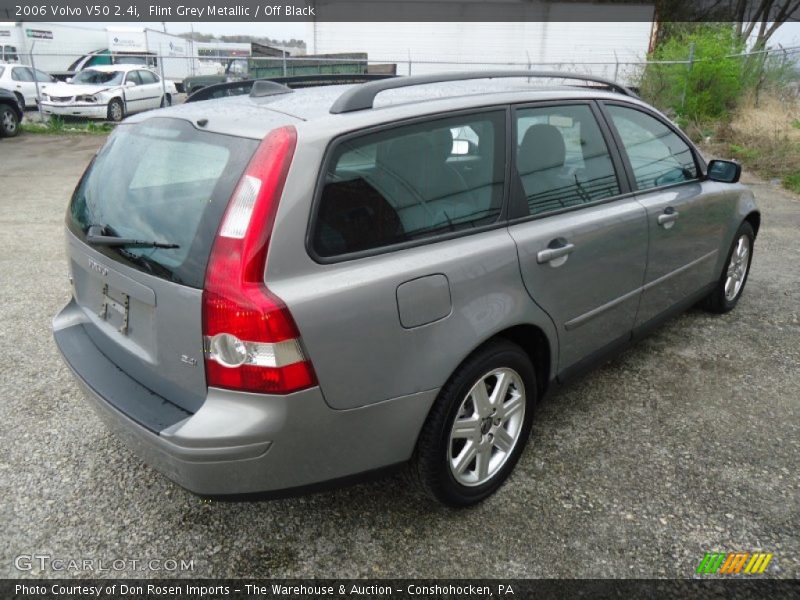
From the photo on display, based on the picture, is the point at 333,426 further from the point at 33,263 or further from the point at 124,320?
the point at 33,263

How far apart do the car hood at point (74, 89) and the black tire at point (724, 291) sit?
16306mm

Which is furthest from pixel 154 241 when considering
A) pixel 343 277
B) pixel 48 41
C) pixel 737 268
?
pixel 48 41

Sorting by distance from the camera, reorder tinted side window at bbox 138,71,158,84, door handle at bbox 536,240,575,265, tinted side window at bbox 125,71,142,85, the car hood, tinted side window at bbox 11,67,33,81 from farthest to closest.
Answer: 1. tinted side window at bbox 138,71,158,84
2. tinted side window at bbox 125,71,142,85
3. tinted side window at bbox 11,67,33,81
4. the car hood
5. door handle at bbox 536,240,575,265

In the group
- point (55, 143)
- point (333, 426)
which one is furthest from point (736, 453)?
point (55, 143)

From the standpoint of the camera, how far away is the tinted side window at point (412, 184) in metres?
1.97

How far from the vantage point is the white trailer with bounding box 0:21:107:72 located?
24188 mm

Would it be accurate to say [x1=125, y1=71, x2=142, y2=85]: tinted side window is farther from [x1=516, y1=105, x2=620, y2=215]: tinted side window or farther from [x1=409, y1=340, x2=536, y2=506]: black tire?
[x1=409, y1=340, x2=536, y2=506]: black tire

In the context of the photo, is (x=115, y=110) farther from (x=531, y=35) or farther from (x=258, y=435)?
(x=531, y=35)

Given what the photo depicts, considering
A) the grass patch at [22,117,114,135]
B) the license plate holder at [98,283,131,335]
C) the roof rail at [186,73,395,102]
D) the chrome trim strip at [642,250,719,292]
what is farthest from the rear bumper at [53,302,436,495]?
the grass patch at [22,117,114,135]

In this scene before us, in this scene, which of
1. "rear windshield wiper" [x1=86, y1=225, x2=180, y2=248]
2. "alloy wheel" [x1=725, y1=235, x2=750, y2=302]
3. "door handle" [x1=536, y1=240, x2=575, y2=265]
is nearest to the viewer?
"rear windshield wiper" [x1=86, y1=225, x2=180, y2=248]

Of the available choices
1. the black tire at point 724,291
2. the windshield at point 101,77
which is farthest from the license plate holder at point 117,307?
the windshield at point 101,77

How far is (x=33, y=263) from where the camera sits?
18.1ft

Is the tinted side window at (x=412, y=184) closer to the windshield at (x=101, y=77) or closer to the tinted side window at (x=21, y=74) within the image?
the windshield at (x=101, y=77)

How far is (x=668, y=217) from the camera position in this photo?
323cm
